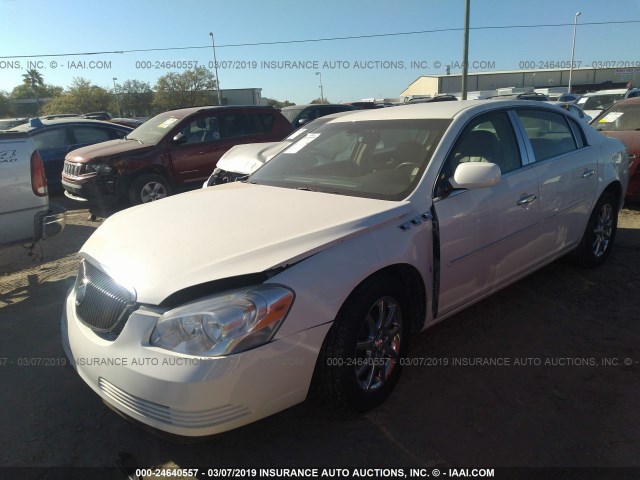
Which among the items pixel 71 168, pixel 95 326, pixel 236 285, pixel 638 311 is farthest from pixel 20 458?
pixel 71 168

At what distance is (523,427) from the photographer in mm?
2451

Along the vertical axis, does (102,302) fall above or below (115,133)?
below

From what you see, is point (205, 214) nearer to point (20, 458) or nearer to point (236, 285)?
point (236, 285)

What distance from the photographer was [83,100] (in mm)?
45094

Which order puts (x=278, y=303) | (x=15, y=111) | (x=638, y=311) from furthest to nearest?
(x=15, y=111)
(x=638, y=311)
(x=278, y=303)

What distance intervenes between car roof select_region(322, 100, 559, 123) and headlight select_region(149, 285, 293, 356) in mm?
1985

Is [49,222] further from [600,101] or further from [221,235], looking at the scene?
[600,101]

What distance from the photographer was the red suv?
285 inches

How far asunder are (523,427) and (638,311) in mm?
1960

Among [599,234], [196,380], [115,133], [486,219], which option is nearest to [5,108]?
[115,133]

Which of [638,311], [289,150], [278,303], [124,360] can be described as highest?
[289,150]

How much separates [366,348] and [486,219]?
1.26 meters

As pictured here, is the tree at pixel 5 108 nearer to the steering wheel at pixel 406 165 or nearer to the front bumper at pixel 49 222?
the front bumper at pixel 49 222

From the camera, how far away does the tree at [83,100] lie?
143 ft
